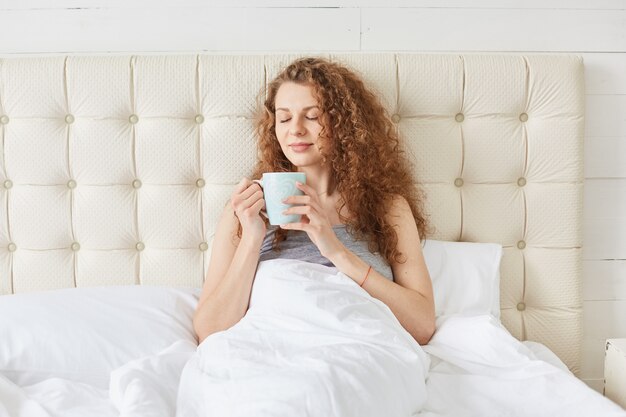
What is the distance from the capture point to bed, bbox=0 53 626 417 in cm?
130

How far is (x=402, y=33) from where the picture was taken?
141 cm

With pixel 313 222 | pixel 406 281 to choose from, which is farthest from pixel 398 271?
pixel 313 222

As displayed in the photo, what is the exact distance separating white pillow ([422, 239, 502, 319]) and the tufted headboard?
5cm

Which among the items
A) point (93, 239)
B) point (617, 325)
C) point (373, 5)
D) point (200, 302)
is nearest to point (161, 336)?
point (200, 302)

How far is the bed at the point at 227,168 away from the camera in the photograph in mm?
1299

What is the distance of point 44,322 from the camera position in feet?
3.53

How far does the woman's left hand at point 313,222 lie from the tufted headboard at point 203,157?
34cm

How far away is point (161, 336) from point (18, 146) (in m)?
0.64

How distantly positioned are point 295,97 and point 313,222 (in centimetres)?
31

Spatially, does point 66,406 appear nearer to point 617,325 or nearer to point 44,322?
point 44,322

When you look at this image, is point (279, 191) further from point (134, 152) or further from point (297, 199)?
point (134, 152)

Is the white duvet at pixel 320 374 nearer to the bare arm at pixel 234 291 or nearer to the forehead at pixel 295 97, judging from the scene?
the bare arm at pixel 234 291

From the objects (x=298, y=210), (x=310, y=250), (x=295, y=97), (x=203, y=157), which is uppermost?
(x=295, y=97)

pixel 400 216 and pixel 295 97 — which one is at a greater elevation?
pixel 295 97
